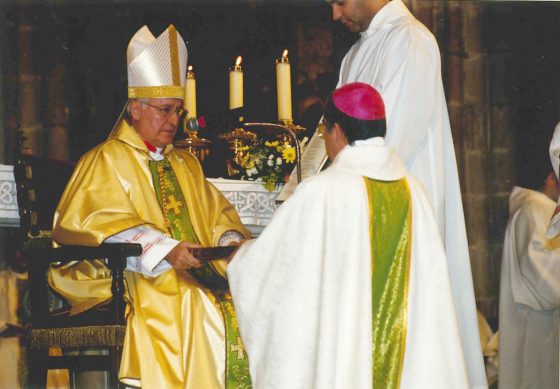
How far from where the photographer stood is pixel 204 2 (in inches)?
371

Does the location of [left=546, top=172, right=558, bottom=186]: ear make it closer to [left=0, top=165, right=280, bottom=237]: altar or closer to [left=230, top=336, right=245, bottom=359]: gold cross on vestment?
[left=0, top=165, right=280, bottom=237]: altar

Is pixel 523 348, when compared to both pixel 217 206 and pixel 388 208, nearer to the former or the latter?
pixel 217 206

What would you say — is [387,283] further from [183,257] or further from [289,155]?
[289,155]

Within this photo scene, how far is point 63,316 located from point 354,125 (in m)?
1.91

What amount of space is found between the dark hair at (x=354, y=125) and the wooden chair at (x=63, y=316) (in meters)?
1.25

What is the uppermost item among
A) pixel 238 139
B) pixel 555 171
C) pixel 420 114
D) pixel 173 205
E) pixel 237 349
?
pixel 420 114

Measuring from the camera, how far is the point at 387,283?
4754mm

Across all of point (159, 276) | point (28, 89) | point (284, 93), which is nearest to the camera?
point (159, 276)

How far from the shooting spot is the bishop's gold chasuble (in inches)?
218

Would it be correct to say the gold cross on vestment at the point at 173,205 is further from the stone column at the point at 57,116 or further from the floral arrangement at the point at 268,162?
Result: the stone column at the point at 57,116

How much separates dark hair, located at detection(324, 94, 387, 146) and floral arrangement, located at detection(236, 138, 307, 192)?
6.44 ft

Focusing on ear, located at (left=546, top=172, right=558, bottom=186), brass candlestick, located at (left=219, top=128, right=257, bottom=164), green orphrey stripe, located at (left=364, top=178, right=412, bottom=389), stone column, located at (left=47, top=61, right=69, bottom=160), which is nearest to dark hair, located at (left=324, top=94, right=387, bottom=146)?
green orphrey stripe, located at (left=364, top=178, right=412, bottom=389)

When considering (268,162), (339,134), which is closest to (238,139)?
(268,162)

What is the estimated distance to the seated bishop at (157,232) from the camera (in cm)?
554
